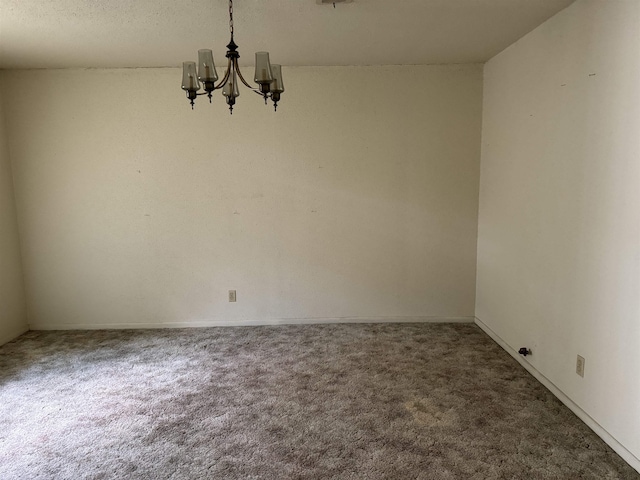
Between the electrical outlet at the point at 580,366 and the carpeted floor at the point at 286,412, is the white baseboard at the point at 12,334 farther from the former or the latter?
the electrical outlet at the point at 580,366

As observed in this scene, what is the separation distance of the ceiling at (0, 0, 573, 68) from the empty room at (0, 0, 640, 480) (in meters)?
0.03

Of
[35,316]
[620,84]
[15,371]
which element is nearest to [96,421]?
[15,371]

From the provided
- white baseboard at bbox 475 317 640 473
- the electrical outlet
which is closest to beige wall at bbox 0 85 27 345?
white baseboard at bbox 475 317 640 473

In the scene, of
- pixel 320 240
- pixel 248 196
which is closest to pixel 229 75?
pixel 248 196

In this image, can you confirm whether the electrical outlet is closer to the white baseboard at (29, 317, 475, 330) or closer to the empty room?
the empty room

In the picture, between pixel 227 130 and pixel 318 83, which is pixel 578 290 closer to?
pixel 318 83

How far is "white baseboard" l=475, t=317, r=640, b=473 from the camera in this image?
2056mm

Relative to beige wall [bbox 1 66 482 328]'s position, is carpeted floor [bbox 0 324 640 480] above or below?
below

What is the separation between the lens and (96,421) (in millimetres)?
2486

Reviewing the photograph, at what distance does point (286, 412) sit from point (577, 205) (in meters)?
2.16

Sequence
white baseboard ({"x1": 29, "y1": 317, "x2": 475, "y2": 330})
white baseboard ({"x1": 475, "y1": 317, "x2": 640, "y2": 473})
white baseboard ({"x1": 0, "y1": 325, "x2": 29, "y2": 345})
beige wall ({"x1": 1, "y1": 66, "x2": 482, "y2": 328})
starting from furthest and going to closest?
white baseboard ({"x1": 29, "y1": 317, "x2": 475, "y2": 330}), beige wall ({"x1": 1, "y1": 66, "x2": 482, "y2": 328}), white baseboard ({"x1": 0, "y1": 325, "x2": 29, "y2": 345}), white baseboard ({"x1": 475, "y1": 317, "x2": 640, "y2": 473})

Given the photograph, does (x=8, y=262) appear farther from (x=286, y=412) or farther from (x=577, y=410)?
(x=577, y=410)

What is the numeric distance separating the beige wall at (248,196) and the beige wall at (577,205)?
65 cm

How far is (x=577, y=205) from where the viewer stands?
2443 millimetres
